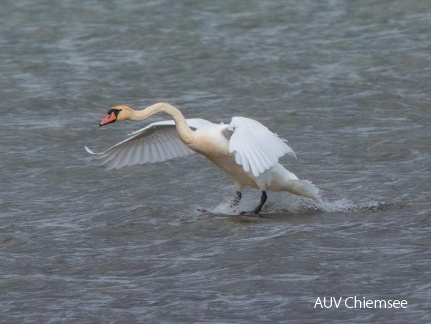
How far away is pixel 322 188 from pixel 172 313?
4.04 metres

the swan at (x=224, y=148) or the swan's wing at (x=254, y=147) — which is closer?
the swan's wing at (x=254, y=147)

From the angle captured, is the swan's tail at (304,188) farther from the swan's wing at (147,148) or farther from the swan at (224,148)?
the swan's wing at (147,148)

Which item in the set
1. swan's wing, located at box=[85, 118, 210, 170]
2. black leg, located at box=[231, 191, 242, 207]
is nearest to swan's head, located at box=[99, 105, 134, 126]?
swan's wing, located at box=[85, 118, 210, 170]

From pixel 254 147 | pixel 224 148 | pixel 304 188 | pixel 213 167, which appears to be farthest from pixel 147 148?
pixel 254 147

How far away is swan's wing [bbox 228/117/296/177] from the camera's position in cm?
866

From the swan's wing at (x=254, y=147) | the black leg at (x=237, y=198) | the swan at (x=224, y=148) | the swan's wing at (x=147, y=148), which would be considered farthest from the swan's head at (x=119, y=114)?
the black leg at (x=237, y=198)

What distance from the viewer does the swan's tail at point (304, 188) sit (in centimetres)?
968

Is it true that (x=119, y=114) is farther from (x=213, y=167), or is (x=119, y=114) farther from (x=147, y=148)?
(x=213, y=167)

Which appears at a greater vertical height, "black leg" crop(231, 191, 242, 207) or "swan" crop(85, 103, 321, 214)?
"swan" crop(85, 103, 321, 214)

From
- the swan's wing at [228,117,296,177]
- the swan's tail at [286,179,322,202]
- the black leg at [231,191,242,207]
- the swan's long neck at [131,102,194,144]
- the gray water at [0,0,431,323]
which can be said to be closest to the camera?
the gray water at [0,0,431,323]

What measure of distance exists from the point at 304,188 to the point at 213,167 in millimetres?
2130

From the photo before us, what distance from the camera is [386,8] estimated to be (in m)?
19.6

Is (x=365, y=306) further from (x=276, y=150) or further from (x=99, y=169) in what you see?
(x=99, y=169)

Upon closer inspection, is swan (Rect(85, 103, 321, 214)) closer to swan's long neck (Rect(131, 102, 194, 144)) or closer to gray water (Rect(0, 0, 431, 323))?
swan's long neck (Rect(131, 102, 194, 144))
